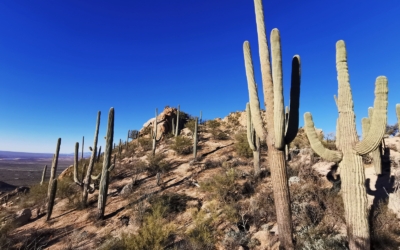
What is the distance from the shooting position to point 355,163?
4.48 m

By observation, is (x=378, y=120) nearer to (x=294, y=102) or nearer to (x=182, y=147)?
(x=294, y=102)

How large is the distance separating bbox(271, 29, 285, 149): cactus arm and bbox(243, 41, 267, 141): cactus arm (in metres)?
0.53

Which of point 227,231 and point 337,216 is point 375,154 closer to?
point 337,216

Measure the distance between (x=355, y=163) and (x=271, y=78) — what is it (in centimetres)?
250

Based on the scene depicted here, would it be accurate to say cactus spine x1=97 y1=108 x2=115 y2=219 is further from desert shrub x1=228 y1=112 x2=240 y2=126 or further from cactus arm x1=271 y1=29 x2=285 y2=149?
desert shrub x1=228 y1=112 x2=240 y2=126

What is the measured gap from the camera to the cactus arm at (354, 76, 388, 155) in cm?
434

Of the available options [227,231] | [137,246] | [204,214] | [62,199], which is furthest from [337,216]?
[62,199]

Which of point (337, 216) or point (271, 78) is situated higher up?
point (271, 78)

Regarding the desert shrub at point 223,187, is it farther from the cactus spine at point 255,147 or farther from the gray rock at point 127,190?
the gray rock at point 127,190

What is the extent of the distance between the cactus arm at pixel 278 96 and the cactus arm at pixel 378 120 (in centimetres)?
149

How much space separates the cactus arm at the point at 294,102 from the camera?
5.14m

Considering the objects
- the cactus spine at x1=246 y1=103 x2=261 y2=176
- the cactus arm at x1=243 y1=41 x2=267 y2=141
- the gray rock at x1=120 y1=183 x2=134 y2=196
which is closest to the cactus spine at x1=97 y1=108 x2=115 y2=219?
the gray rock at x1=120 y1=183 x2=134 y2=196

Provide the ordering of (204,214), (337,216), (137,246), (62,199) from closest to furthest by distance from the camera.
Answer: (137,246) → (337,216) → (204,214) → (62,199)

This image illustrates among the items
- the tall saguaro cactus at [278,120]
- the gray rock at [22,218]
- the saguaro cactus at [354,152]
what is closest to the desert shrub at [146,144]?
the gray rock at [22,218]
